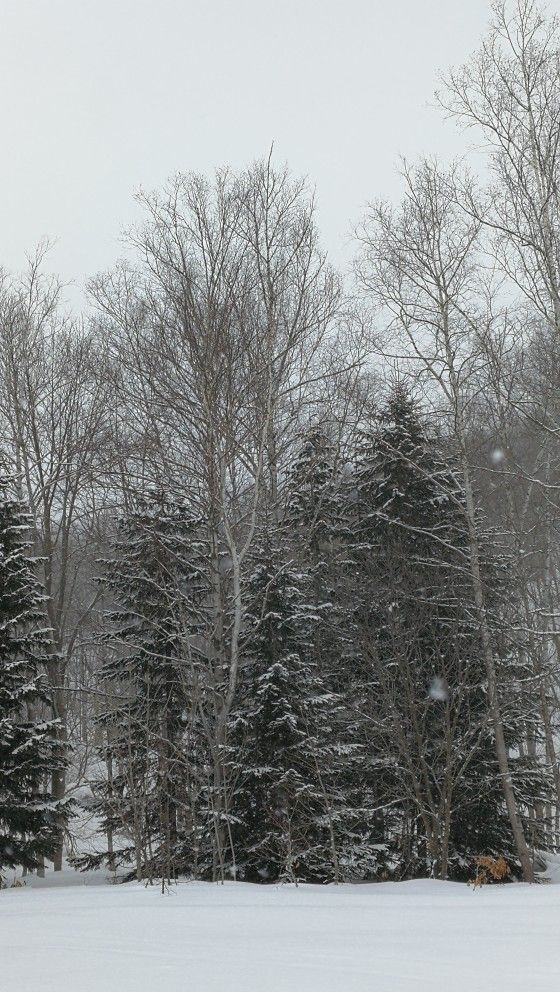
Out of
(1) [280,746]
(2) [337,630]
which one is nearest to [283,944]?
(1) [280,746]

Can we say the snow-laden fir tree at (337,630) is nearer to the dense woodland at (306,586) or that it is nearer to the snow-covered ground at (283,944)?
the dense woodland at (306,586)

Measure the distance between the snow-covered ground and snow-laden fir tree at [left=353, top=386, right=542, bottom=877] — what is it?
196 inches

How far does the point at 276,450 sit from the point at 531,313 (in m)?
6.52

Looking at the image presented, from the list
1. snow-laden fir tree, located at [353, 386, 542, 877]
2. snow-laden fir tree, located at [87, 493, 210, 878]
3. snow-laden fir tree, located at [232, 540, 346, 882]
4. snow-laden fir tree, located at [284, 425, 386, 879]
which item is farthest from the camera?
snow-laden fir tree, located at [353, 386, 542, 877]

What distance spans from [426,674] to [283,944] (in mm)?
10066

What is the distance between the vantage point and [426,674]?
15164 mm

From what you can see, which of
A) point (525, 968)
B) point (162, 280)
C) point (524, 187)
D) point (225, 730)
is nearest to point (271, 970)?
point (525, 968)

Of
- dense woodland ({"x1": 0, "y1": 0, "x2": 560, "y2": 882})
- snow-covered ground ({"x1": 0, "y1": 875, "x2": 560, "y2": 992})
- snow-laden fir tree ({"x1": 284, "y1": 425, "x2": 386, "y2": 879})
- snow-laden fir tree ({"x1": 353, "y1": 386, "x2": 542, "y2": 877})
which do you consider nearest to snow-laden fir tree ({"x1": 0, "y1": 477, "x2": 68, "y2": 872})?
dense woodland ({"x1": 0, "y1": 0, "x2": 560, "y2": 882})

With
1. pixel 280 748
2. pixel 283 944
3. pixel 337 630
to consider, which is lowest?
pixel 283 944

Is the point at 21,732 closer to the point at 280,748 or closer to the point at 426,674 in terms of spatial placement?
the point at 280,748

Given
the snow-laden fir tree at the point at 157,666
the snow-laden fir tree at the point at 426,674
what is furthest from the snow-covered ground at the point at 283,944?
the snow-laden fir tree at the point at 426,674

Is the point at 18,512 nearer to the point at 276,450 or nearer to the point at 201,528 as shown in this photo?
the point at 201,528

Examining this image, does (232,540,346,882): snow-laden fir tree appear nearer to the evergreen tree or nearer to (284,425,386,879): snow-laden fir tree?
the evergreen tree

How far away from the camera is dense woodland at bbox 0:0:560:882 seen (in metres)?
13.0
